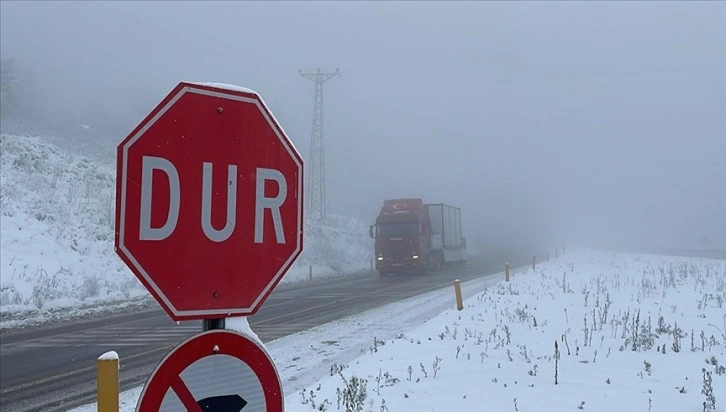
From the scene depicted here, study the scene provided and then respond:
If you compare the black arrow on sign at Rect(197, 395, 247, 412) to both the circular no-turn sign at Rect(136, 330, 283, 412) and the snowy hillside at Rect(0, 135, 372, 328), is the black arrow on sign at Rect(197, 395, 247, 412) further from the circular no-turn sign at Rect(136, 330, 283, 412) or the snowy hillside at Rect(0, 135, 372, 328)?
the snowy hillside at Rect(0, 135, 372, 328)

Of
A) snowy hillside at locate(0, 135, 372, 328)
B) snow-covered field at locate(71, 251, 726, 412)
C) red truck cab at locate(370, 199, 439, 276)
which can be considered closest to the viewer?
snow-covered field at locate(71, 251, 726, 412)

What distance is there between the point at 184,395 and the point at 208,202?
708 mm

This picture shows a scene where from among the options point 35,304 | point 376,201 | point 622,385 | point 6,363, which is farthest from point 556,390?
point 376,201

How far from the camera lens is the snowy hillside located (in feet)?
60.9

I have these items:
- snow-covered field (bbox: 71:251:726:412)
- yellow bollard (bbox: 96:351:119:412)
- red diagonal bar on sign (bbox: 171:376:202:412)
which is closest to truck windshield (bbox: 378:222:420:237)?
snow-covered field (bbox: 71:251:726:412)

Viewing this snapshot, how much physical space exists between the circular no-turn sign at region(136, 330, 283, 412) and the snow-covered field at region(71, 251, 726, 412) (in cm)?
366

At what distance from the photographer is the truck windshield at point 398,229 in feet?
107

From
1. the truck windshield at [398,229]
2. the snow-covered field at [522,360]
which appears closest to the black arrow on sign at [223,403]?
the snow-covered field at [522,360]

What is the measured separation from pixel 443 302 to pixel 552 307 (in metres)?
5.11

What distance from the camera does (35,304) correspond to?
17.5 m

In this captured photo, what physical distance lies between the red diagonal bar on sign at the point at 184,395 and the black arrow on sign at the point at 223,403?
0.02 m

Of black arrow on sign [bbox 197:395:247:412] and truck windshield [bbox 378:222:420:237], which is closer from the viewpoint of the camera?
black arrow on sign [bbox 197:395:247:412]

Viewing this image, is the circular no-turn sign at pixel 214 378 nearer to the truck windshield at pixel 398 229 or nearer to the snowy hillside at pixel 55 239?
the snowy hillside at pixel 55 239

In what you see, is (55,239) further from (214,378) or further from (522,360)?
(214,378)
